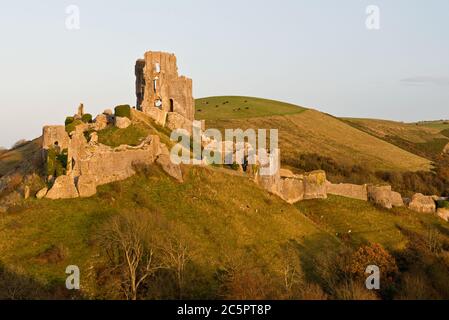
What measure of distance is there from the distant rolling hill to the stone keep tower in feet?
92.6

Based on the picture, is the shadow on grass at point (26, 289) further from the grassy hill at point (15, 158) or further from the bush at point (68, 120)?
the grassy hill at point (15, 158)

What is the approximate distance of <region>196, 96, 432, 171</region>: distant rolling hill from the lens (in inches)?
3873

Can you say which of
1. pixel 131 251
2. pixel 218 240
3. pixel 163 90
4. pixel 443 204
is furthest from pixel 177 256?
pixel 443 204

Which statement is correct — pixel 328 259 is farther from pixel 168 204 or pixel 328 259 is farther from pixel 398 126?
pixel 398 126

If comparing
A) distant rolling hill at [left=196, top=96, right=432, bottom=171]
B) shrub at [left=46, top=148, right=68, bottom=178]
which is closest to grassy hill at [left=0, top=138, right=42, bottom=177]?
shrub at [left=46, top=148, right=68, bottom=178]

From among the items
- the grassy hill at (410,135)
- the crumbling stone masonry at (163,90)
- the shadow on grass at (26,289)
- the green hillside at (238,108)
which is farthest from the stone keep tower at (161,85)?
the grassy hill at (410,135)

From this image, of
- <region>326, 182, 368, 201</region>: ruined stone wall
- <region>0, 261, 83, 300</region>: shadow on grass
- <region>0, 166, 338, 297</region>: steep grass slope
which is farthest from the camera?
<region>326, 182, 368, 201</region>: ruined stone wall

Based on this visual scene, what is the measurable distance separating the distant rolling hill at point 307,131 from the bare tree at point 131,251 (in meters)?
56.8

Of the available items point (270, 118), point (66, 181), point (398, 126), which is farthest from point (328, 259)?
point (398, 126)

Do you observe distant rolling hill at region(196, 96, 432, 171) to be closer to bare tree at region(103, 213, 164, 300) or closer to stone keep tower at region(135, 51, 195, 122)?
stone keep tower at region(135, 51, 195, 122)

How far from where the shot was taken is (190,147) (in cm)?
5962

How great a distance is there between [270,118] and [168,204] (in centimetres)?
7973

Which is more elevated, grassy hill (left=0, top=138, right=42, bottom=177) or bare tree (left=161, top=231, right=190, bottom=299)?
grassy hill (left=0, top=138, right=42, bottom=177)

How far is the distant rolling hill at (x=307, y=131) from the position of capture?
3873 inches
